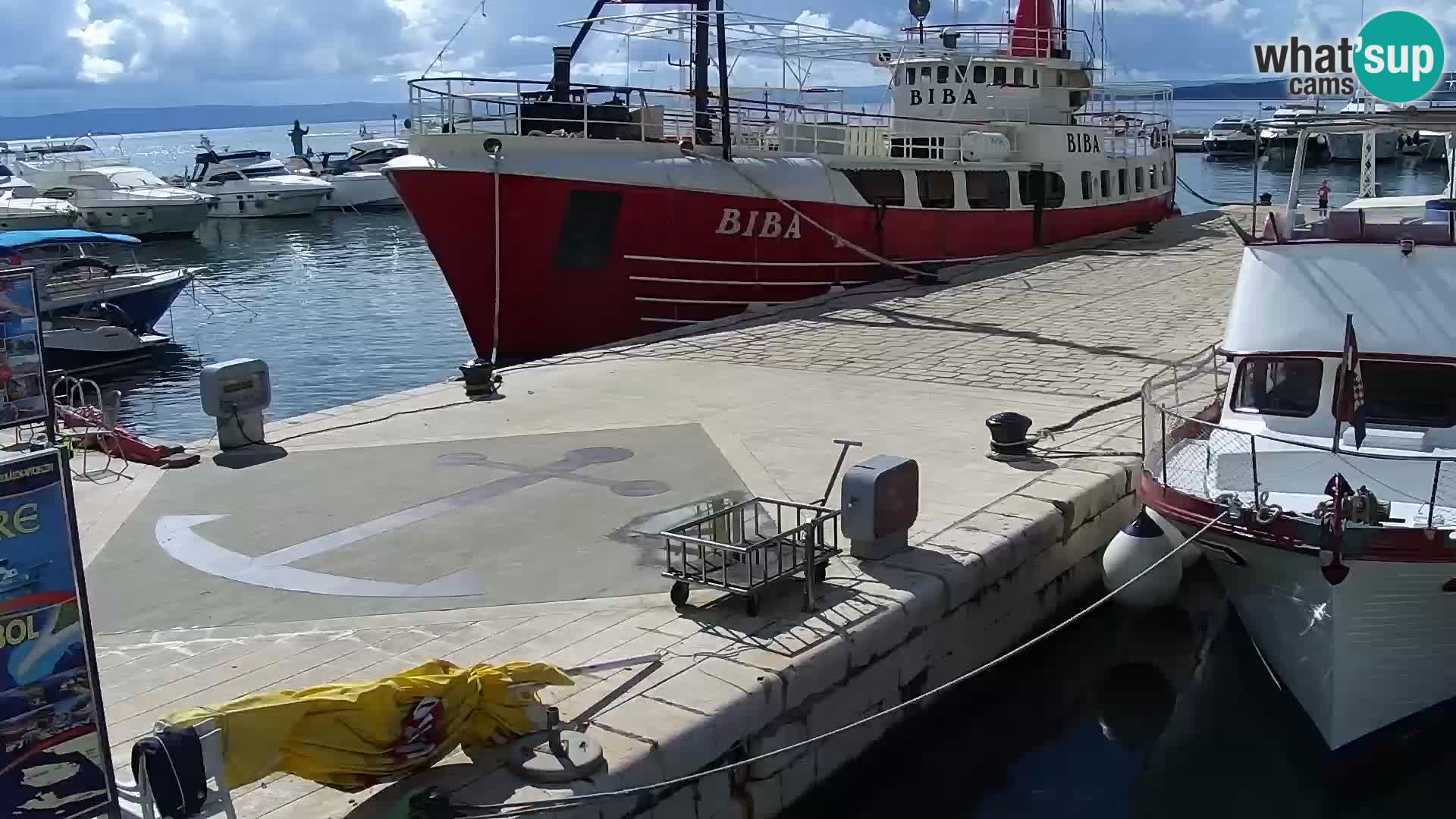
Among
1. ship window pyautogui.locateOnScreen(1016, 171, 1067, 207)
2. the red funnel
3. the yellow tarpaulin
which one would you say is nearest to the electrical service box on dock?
the yellow tarpaulin

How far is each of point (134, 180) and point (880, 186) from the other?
42.5 meters

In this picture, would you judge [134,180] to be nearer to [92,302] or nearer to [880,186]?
[92,302]

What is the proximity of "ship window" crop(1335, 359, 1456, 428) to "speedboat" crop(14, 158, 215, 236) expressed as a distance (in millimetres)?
50319

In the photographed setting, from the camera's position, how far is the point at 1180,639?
10.1 metres

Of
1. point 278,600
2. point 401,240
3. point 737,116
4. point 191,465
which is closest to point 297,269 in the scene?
point 401,240

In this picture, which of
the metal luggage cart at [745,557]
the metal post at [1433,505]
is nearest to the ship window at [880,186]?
the metal luggage cart at [745,557]

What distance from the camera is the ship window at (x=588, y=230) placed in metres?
19.2

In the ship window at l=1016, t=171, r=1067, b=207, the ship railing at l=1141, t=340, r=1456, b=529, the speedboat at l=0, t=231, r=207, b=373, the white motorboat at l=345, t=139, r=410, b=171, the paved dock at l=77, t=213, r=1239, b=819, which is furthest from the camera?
the white motorboat at l=345, t=139, r=410, b=171

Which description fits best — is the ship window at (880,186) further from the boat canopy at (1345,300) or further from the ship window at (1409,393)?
the ship window at (1409,393)

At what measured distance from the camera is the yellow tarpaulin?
538 cm

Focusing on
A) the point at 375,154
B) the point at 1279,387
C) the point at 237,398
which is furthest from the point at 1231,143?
the point at 237,398

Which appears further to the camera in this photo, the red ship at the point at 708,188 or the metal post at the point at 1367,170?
the red ship at the point at 708,188

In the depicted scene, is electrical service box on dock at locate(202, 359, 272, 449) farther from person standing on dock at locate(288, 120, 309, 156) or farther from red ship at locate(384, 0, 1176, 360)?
person standing on dock at locate(288, 120, 309, 156)

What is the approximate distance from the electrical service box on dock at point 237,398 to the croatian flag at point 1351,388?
857 centimetres
